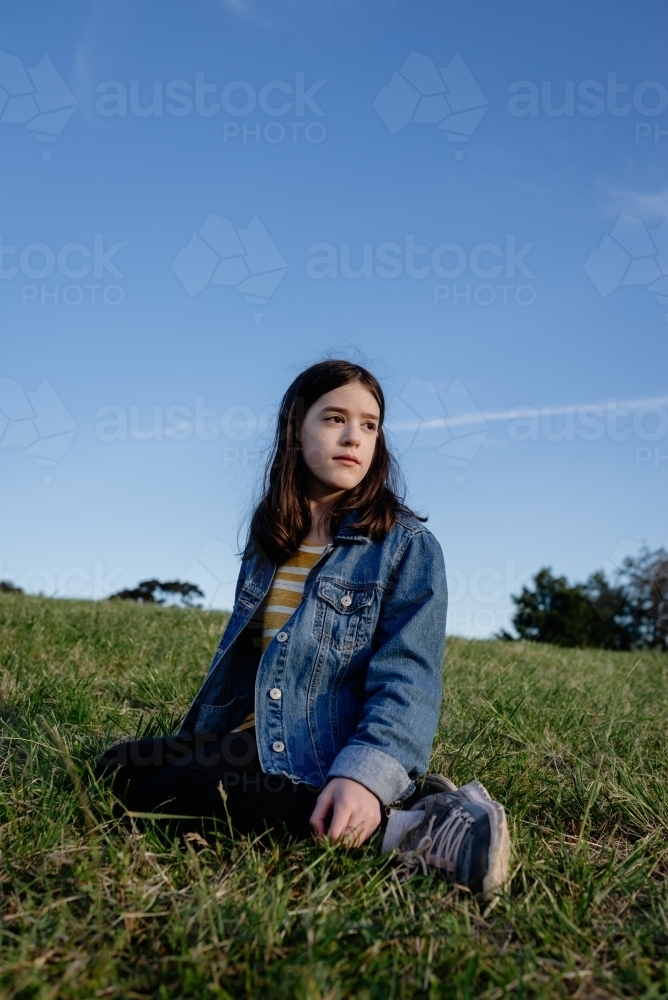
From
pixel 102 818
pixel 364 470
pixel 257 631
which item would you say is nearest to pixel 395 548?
pixel 364 470

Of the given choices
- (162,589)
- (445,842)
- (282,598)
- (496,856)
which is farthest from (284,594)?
(162,589)

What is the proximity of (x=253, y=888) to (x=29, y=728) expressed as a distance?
1.45 m

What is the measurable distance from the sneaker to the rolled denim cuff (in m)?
0.07

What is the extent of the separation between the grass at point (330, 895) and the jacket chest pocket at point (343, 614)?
1.97 feet

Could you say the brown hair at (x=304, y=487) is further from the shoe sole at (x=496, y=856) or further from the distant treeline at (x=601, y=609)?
the distant treeline at (x=601, y=609)

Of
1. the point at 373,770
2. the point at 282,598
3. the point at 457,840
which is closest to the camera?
the point at 457,840

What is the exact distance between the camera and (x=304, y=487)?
2.96m

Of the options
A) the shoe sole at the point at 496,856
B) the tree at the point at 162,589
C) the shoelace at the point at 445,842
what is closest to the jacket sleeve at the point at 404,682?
the shoelace at the point at 445,842

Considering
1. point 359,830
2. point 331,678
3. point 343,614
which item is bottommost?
point 359,830

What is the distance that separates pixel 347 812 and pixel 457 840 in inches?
11.0

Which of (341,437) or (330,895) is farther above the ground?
(341,437)

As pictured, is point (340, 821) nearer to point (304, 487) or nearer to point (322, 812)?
point (322, 812)

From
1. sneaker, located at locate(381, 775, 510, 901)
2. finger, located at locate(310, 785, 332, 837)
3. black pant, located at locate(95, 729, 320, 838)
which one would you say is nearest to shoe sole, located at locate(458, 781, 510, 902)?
sneaker, located at locate(381, 775, 510, 901)

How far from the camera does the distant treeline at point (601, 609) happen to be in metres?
21.7
